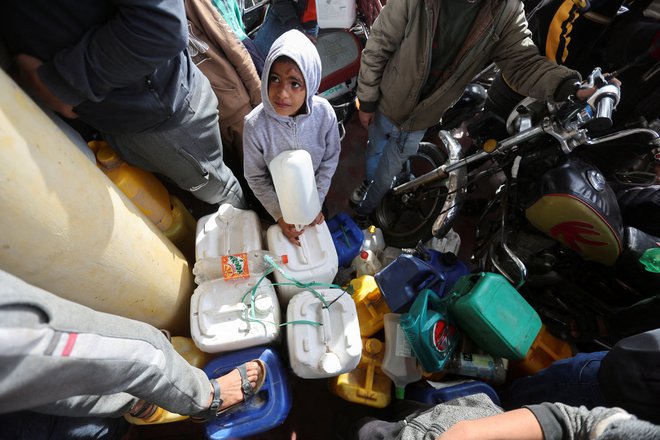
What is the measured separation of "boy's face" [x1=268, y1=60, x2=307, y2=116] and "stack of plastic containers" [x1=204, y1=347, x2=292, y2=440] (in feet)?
3.62

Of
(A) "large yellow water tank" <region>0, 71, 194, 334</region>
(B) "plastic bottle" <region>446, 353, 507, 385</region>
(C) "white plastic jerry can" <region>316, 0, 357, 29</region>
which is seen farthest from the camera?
(C) "white plastic jerry can" <region>316, 0, 357, 29</region>

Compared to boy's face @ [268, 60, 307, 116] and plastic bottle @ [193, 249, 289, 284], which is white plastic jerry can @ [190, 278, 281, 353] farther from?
boy's face @ [268, 60, 307, 116]

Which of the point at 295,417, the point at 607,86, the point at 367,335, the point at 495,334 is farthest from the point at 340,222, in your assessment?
the point at 607,86

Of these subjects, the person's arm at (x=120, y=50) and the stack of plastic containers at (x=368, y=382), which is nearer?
the person's arm at (x=120, y=50)

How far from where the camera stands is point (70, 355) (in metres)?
0.69

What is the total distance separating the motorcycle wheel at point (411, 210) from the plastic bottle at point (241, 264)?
4.06 ft

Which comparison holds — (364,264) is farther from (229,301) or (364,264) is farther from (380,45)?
(380,45)

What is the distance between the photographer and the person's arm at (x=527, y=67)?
1554mm

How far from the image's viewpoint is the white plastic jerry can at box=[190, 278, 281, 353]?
1383mm

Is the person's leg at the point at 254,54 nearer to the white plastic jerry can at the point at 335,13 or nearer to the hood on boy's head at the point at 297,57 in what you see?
the white plastic jerry can at the point at 335,13

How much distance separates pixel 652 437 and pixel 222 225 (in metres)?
1.71

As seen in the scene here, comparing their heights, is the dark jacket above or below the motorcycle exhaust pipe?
above

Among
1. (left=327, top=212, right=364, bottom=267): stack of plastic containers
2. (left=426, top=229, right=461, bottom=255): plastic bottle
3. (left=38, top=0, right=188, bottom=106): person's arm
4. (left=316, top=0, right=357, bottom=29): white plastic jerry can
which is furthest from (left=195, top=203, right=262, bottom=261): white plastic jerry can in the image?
(left=316, top=0, right=357, bottom=29): white plastic jerry can

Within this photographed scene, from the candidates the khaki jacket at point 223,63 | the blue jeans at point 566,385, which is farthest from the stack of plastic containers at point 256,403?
the khaki jacket at point 223,63
